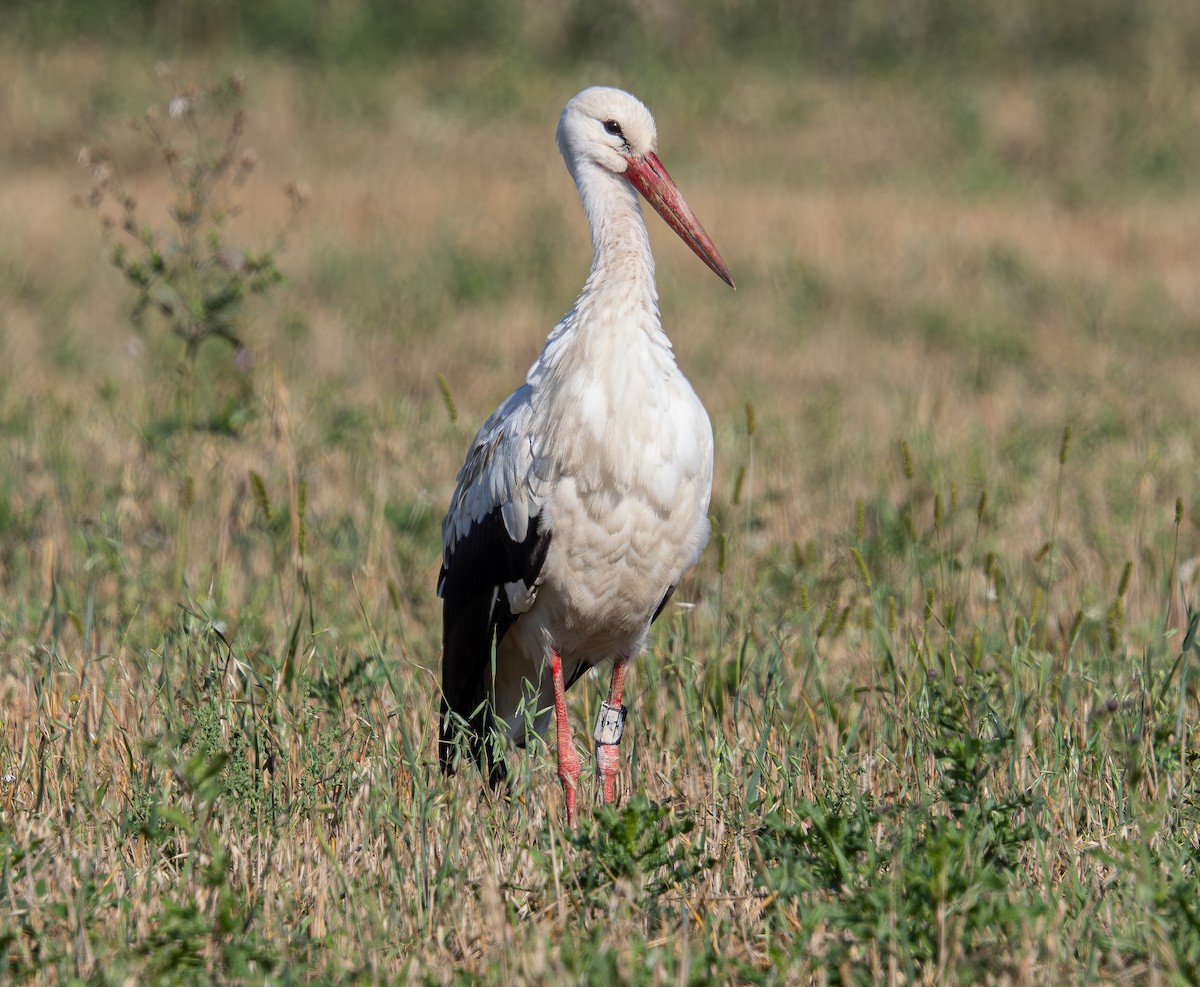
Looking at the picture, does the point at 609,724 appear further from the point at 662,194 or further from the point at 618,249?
the point at 662,194

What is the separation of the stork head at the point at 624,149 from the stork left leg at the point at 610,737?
124 centimetres

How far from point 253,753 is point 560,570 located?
887 millimetres

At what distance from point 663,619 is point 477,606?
87 cm

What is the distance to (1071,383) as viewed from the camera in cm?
918

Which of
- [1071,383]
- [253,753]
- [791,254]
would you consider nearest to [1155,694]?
[253,753]

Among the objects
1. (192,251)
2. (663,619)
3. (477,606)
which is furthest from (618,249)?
(192,251)

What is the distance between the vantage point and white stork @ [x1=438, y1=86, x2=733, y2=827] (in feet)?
12.0

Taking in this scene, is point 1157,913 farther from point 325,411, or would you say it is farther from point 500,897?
point 325,411

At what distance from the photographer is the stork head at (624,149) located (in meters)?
4.07

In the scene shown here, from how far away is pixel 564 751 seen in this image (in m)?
3.90

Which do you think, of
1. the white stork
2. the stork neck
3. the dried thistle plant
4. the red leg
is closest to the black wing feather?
the white stork

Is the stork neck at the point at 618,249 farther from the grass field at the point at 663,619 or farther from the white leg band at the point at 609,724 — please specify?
the white leg band at the point at 609,724

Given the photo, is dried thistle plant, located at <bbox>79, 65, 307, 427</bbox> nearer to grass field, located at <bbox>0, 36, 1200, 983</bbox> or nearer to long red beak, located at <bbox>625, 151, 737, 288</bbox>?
grass field, located at <bbox>0, 36, 1200, 983</bbox>

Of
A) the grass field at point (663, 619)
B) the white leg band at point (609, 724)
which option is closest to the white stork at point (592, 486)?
the white leg band at point (609, 724)
